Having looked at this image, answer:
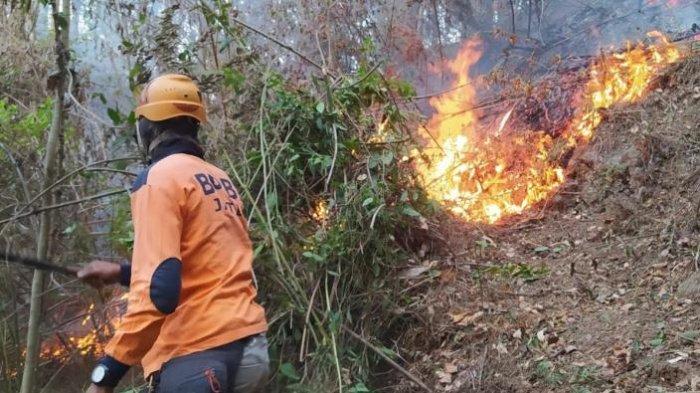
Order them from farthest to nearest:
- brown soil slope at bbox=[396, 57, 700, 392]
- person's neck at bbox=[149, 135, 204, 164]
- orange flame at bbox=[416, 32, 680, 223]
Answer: orange flame at bbox=[416, 32, 680, 223]
brown soil slope at bbox=[396, 57, 700, 392]
person's neck at bbox=[149, 135, 204, 164]

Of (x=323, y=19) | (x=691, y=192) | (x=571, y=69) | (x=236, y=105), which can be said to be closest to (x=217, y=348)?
(x=236, y=105)

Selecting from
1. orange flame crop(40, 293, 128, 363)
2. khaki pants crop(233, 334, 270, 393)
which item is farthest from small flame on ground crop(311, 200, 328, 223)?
khaki pants crop(233, 334, 270, 393)

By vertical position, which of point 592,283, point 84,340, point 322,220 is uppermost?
point 322,220

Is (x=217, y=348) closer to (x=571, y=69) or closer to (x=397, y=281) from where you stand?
(x=397, y=281)

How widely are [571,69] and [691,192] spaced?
3.42m

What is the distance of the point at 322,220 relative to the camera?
17.3ft

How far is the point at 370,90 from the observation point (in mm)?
5836

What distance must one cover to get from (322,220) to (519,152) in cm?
353

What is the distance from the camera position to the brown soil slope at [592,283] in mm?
4312

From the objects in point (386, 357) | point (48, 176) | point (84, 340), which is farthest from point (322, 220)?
point (84, 340)

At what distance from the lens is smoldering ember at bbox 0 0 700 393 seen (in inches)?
103

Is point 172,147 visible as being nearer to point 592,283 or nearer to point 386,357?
point 386,357

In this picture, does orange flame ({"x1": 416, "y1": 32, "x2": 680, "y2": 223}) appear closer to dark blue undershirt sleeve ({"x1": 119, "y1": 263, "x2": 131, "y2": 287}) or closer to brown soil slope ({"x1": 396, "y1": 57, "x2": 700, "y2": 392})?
brown soil slope ({"x1": 396, "y1": 57, "x2": 700, "y2": 392})

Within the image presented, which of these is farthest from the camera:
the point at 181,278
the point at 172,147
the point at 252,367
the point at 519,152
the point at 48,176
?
the point at 519,152
